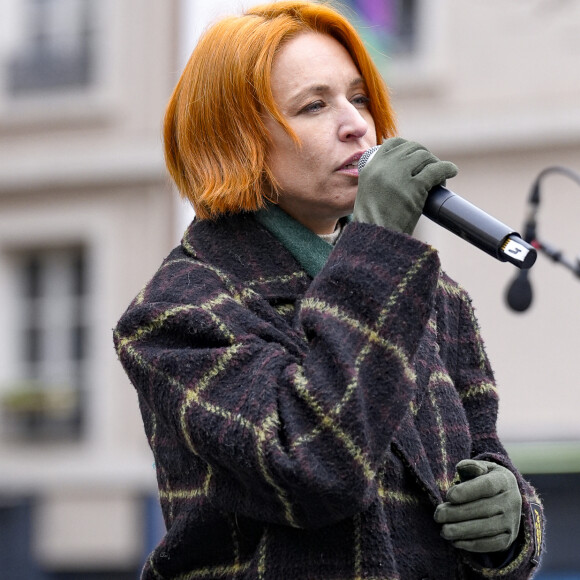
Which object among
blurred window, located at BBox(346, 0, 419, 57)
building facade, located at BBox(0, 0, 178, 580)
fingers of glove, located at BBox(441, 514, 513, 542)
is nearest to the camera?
fingers of glove, located at BBox(441, 514, 513, 542)

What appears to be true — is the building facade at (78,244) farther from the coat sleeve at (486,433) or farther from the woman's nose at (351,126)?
the woman's nose at (351,126)

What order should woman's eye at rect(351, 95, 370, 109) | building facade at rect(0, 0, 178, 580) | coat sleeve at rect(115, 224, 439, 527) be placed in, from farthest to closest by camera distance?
building facade at rect(0, 0, 178, 580) → woman's eye at rect(351, 95, 370, 109) → coat sleeve at rect(115, 224, 439, 527)

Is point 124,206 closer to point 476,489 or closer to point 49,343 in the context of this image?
point 49,343

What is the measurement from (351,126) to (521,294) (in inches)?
60.6

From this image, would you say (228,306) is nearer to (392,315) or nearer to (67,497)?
(392,315)

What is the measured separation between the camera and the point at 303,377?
1631 mm

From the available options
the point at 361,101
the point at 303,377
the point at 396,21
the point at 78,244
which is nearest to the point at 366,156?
the point at 361,101

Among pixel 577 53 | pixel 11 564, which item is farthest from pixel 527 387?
pixel 11 564

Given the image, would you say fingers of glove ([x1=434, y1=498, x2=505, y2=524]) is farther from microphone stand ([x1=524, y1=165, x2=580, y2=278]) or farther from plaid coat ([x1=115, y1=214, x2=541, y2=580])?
microphone stand ([x1=524, y1=165, x2=580, y2=278])

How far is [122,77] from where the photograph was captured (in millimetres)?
10000

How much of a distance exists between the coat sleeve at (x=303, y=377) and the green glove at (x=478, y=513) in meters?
0.14

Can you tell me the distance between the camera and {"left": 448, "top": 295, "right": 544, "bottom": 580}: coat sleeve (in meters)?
1.82

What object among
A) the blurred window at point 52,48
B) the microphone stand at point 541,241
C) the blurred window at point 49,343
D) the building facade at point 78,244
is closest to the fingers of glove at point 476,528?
the microphone stand at point 541,241

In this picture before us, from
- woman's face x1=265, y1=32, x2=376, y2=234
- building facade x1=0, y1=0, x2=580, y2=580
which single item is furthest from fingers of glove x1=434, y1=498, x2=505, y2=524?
building facade x1=0, y1=0, x2=580, y2=580
